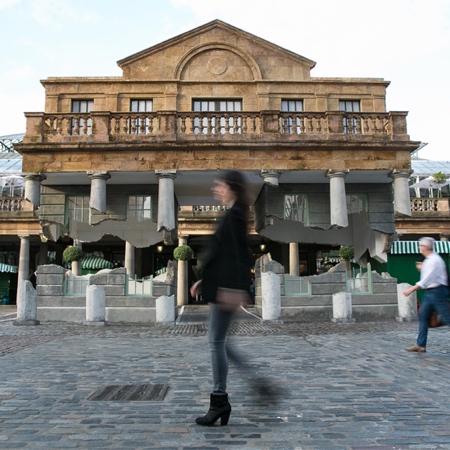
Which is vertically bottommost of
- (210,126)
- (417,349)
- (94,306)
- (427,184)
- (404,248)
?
(417,349)

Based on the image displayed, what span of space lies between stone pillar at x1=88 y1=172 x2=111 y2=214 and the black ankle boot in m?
11.9

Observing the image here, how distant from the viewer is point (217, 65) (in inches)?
804

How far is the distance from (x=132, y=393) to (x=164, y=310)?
861 centimetres

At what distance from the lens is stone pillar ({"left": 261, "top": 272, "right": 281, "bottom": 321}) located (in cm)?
1344

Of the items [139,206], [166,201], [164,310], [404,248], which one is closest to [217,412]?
[164,310]

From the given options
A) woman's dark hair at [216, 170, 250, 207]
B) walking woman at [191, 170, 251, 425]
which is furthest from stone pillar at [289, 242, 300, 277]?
walking woman at [191, 170, 251, 425]

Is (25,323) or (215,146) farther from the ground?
(215,146)

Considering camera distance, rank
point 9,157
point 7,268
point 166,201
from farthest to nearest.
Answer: point 9,157
point 7,268
point 166,201

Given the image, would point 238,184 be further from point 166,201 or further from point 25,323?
point 25,323

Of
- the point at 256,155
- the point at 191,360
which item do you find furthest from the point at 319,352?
the point at 256,155

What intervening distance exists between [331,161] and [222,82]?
295 inches

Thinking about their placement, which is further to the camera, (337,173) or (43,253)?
(43,253)

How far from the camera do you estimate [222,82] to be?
20.1 meters

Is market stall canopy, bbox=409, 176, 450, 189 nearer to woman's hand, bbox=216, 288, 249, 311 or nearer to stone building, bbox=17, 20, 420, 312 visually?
stone building, bbox=17, 20, 420, 312
